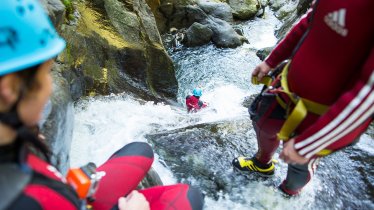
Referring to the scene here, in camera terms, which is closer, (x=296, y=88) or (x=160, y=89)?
(x=296, y=88)

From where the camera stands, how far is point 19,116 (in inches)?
49.0

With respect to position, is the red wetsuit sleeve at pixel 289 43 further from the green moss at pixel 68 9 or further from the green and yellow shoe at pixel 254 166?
the green moss at pixel 68 9

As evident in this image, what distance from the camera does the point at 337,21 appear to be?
1.96m

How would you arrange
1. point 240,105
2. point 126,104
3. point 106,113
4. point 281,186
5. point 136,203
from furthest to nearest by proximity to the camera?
point 240,105
point 126,104
point 106,113
point 281,186
point 136,203

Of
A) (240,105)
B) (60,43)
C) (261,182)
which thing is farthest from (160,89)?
(60,43)

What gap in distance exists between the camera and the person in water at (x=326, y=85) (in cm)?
184

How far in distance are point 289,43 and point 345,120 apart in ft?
3.40

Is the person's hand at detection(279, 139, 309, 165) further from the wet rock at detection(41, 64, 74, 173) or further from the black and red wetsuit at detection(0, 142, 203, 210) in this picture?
the wet rock at detection(41, 64, 74, 173)

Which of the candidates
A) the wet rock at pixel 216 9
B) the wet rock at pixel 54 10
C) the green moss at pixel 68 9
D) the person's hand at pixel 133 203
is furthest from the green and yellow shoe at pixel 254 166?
the wet rock at pixel 216 9

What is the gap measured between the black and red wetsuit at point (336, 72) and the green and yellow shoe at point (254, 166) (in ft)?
3.79

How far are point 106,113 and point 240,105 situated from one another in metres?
2.56

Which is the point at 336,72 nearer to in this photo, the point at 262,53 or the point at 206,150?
the point at 206,150

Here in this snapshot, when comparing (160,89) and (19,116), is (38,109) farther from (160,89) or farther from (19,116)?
(160,89)

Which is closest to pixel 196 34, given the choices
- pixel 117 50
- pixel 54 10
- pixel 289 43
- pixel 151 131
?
pixel 117 50
